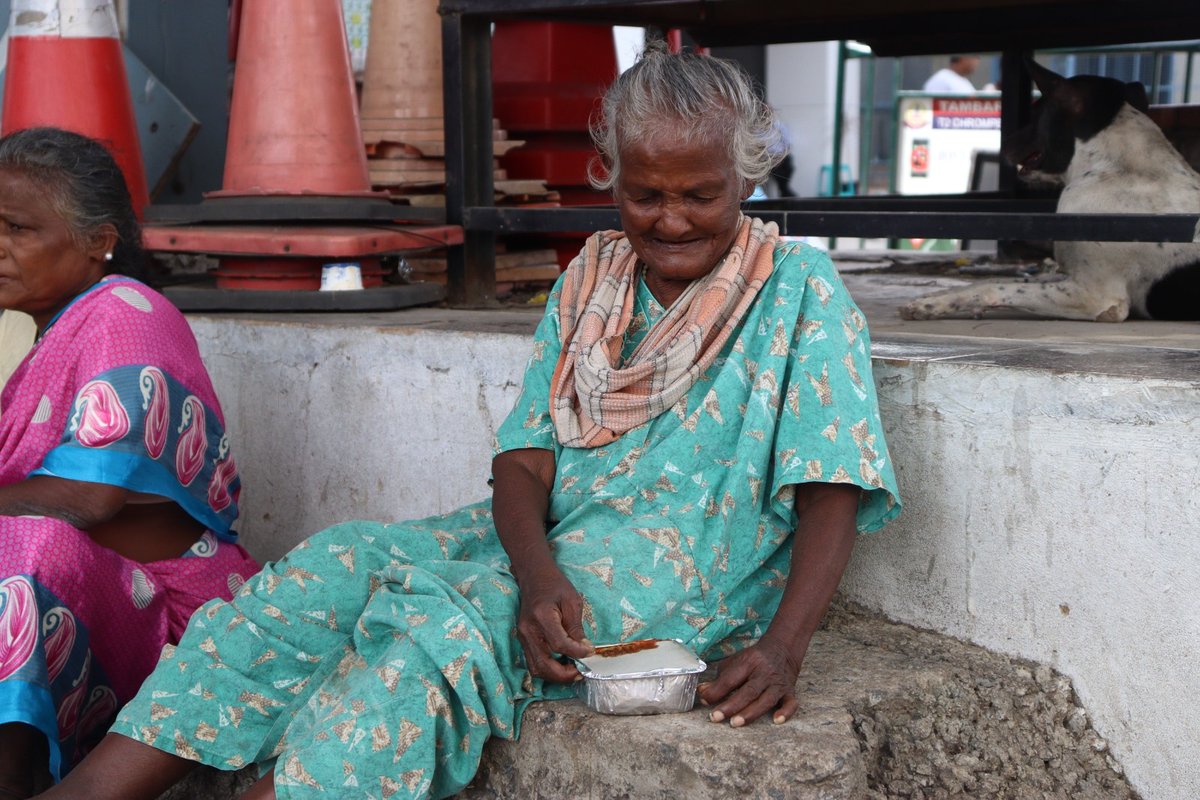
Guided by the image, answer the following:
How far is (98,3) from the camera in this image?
3.98 m

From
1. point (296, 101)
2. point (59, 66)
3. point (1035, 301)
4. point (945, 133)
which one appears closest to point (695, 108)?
point (1035, 301)

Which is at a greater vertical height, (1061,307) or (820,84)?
(820,84)

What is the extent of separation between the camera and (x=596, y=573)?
82.1 inches

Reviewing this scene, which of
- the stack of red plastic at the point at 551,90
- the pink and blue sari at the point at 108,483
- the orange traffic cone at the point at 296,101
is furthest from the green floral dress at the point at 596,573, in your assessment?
the stack of red plastic at the point at 551,90

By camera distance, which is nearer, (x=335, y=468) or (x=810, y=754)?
(x=810, y=754)

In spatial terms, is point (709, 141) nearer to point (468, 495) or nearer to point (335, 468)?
point (468, 495)

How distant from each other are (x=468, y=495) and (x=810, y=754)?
1.39 metres

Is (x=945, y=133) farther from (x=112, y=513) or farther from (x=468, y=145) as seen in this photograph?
(x=112, y=513)

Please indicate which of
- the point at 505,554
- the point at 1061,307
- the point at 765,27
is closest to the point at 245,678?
the point at 505,554

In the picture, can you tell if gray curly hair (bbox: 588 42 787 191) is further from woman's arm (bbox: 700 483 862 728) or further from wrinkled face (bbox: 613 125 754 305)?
woman's arm (bbox: 700 483 862 728)

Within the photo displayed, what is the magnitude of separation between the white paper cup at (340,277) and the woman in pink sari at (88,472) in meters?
0.72

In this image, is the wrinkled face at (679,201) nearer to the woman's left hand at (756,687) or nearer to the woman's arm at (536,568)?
the woman's arm at (536,568)

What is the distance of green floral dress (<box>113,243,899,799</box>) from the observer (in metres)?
1.99

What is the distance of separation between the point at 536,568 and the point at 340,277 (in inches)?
66.9
